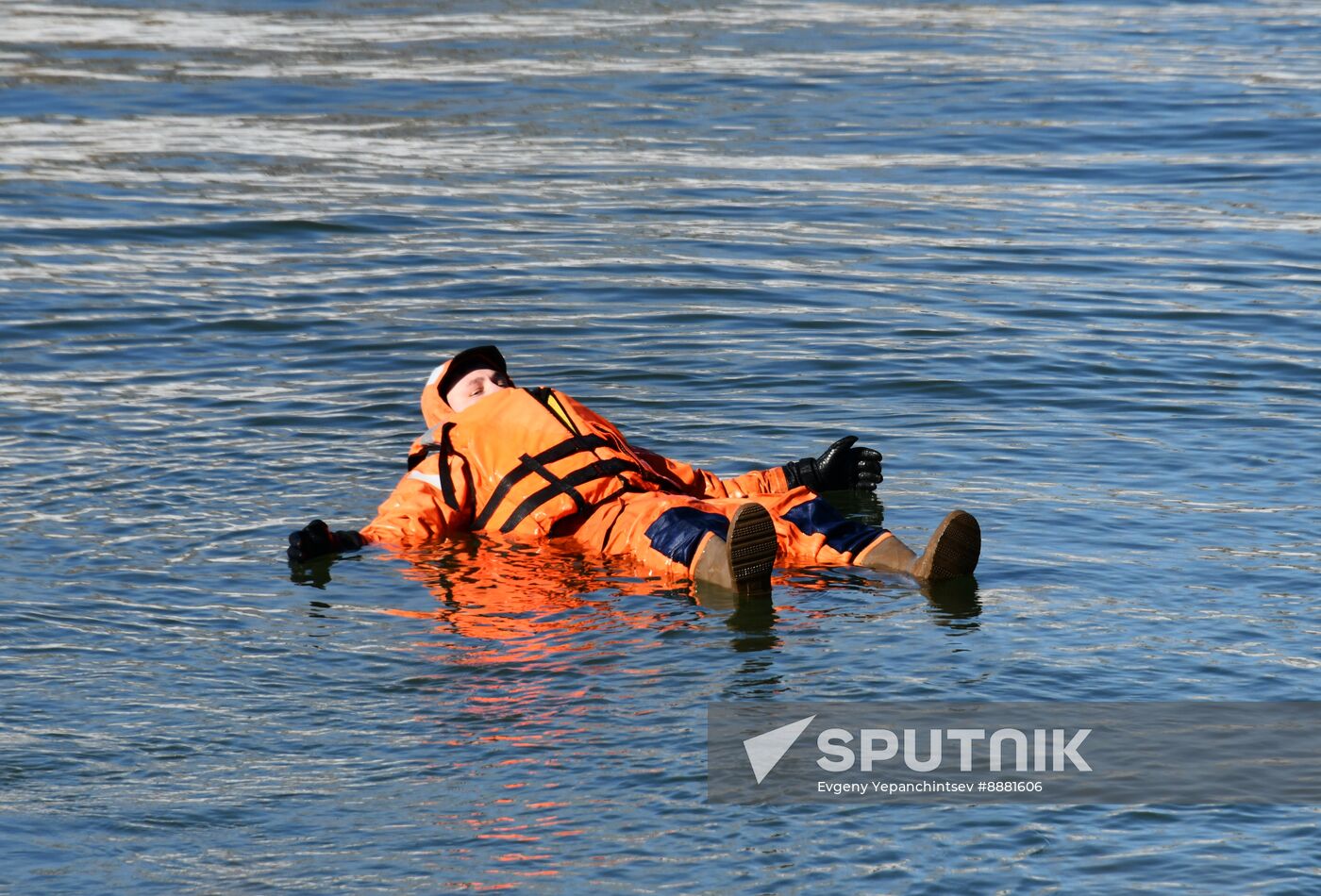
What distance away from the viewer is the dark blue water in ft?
20.3

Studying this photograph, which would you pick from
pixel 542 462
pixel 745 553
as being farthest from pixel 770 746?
pixel 542 462

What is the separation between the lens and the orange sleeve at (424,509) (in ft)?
29.8

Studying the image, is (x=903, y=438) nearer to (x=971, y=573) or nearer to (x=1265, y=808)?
(x=971, y=573)

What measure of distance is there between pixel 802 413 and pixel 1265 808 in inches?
235

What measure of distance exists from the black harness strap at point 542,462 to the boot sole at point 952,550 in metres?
1.86

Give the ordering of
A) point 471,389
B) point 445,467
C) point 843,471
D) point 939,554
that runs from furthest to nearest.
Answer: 1. point 843,471
2. point 471,389
3. point 445,467
4. point 939,554

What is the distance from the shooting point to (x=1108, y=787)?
249 inches

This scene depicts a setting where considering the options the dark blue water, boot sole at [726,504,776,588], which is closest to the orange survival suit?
the dark blue water

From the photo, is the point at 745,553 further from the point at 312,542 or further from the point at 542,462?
the point at 312,542

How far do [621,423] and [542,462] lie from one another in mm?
2444

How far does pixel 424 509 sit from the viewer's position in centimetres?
911

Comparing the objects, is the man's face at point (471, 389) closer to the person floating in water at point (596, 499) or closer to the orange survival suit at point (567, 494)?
the person floating in water at point (596, 499)

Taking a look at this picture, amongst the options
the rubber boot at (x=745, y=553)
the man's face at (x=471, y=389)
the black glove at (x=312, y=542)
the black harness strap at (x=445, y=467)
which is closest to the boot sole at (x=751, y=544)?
the rubber boot at (x=745, y=553)

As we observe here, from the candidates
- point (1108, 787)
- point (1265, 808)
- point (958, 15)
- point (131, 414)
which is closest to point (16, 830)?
point (1108, 787)
